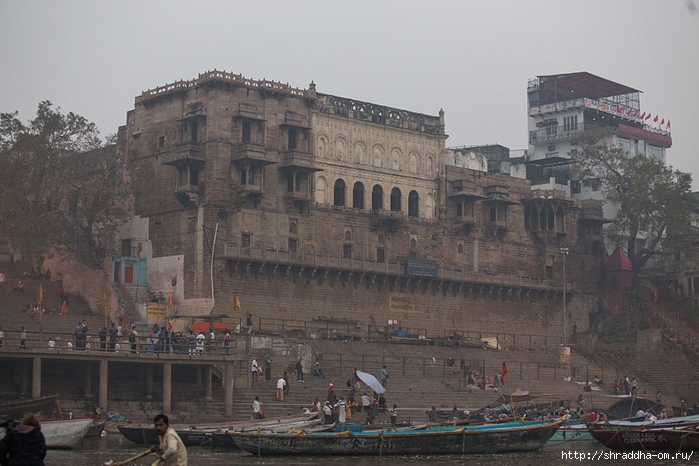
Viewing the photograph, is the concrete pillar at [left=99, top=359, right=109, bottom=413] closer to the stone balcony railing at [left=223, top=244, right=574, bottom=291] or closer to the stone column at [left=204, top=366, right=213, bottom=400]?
the stone column at [left=204, top=366, right=213, bottom=400]

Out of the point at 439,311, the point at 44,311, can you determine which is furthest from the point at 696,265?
the point at 44,311

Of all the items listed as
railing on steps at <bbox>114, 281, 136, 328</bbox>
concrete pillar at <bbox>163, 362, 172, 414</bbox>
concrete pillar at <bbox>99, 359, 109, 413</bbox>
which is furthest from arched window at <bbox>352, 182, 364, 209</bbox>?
concrete pillar at <bbox>99, 359, 109, 413</bbox>

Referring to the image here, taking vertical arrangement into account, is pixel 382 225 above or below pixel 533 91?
below

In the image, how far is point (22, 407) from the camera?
3872 cm

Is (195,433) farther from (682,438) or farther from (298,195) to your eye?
(298,195)

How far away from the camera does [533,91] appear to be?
3684 inches

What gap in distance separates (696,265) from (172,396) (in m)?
41.6

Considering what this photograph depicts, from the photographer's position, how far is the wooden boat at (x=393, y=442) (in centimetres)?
3600

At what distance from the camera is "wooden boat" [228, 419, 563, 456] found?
1417 inches

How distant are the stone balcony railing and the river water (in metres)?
20.7

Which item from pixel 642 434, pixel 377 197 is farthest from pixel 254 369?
pixel 377 197

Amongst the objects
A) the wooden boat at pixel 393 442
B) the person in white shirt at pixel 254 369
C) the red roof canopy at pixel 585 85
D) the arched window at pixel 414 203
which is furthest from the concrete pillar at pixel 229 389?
the red roof canopy at pixel 585 85

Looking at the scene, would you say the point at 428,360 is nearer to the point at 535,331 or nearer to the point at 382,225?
the point at 382,225

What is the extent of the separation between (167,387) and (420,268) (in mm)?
23751
